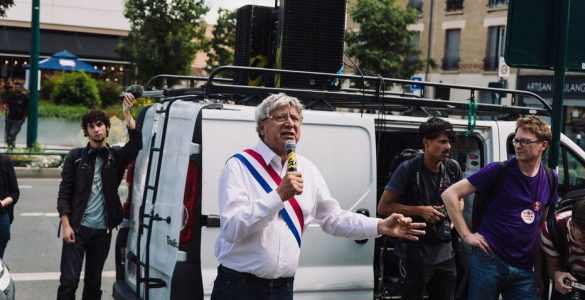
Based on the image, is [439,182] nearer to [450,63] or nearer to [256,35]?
[256,35]

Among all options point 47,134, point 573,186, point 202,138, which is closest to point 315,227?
point 202,138

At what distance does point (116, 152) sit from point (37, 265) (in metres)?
3.15

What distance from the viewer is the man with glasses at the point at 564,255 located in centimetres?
412

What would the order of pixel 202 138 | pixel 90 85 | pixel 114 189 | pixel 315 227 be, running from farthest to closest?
pixel 90 85 < pixel 114 189 < pixel 315 227 < pixel 202 138

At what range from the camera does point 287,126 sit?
3.46m

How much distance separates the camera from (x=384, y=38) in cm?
2861

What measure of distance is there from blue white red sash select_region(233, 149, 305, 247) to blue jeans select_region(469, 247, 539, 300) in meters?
1.48

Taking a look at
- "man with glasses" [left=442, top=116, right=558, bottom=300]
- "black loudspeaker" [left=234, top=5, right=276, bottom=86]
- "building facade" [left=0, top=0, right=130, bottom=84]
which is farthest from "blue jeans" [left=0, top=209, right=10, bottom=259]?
"building facade" [left=0, top=0, right=130, bottom=84]

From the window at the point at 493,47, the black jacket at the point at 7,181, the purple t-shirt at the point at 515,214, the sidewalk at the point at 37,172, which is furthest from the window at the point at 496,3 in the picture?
the purple t-shirt at the point at 515,214

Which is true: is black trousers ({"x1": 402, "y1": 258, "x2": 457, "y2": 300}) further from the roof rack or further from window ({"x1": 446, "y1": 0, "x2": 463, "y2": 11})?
window ({"x1": 446, "y1": 0, "x2": 463, "y2": 11})

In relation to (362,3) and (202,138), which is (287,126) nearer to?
(202,138)

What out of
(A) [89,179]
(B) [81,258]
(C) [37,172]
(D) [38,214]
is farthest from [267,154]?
(C) [37,172]

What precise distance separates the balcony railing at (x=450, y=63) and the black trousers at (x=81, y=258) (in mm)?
31305

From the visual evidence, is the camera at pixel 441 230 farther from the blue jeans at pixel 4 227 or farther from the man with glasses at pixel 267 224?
the blue jeans at pixel 4 227
